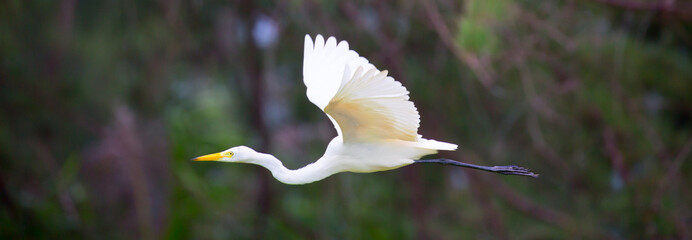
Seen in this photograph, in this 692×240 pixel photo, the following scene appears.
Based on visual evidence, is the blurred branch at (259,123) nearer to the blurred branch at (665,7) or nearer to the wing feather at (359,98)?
the blurred branch at (665,7)

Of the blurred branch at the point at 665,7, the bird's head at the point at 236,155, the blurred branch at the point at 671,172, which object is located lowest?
the bird's head at the point at 236,155

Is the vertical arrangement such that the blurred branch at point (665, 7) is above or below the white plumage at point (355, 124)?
above

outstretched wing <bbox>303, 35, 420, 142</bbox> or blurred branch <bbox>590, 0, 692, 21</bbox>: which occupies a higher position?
blurred branch <bbox>590, 0, 692, 21</bbox>

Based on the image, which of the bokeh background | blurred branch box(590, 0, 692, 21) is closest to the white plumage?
the bokeh background

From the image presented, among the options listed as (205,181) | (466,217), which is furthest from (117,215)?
(466,217)

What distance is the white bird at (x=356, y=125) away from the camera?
1864mm

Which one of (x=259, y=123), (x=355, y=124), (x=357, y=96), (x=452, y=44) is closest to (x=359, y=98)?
(x=357, y=96)

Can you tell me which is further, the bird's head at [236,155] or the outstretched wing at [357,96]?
the bird's head at [236,155]

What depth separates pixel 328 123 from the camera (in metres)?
5.73

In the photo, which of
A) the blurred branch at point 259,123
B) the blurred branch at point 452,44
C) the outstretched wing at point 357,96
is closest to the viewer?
the outstretched wing at point 357,96

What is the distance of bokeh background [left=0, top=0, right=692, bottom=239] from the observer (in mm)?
4348

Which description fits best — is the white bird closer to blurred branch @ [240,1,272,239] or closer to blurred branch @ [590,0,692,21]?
blurred branch @ [590,0,692,21]

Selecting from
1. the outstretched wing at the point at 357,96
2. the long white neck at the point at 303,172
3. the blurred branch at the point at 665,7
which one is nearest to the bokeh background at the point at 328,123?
the blurred branch at the point at 665,7

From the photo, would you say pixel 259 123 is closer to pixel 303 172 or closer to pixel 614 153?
pixel 614 153
